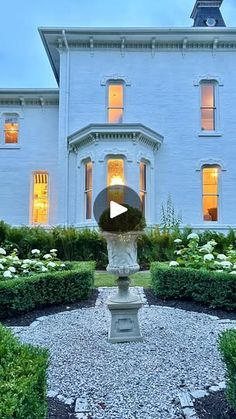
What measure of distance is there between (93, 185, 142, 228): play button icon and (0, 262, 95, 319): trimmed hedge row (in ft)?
5.50

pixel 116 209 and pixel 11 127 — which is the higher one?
pixel 11 127

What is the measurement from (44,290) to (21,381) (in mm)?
4070

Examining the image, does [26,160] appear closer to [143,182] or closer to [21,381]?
[143,182]

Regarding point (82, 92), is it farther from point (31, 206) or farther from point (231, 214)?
point (231, 214)

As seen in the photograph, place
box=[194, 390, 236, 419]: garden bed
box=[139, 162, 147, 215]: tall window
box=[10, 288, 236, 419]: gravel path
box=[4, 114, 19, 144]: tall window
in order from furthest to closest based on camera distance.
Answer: box=[4, 114, 19, 144]: tall window < box=[139, 162, 147, 215]: tall window < box=[10, 288, 236, 419]: gravel path < box=[194, 390, 236, 419]: garden bed

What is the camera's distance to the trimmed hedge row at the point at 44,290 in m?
5.46

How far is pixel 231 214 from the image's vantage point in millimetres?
13438

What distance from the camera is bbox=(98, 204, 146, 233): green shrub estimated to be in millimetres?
4617

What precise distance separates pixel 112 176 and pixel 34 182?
3530 mm

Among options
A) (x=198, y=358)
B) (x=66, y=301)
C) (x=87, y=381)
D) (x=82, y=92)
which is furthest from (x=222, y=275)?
(x=82, y=92)

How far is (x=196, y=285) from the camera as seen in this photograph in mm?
6188

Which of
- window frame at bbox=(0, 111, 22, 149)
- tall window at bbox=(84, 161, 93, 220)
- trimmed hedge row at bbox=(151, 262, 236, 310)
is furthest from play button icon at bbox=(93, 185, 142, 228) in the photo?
window frame at bbox=(0, 111, 22, 149)

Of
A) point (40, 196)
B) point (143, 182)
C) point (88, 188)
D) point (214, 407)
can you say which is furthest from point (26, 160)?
point (214, 407)
